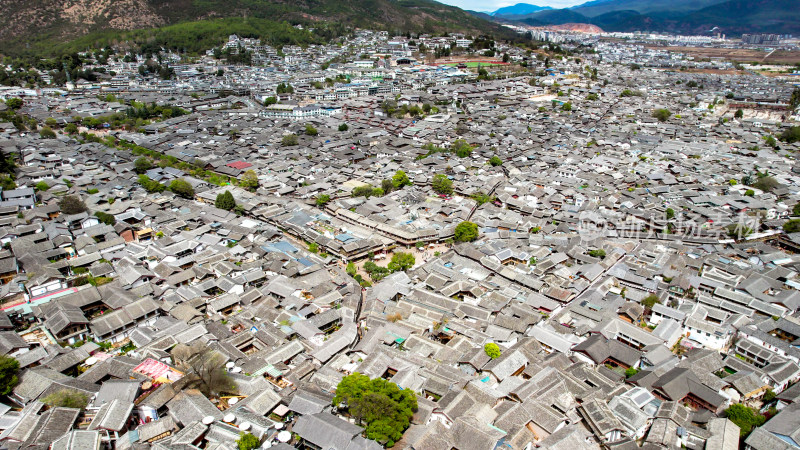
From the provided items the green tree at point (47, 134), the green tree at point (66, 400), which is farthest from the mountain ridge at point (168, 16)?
the green tree at point (66, 400)

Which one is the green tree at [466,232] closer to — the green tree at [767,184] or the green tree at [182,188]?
the green tree at [182,188]

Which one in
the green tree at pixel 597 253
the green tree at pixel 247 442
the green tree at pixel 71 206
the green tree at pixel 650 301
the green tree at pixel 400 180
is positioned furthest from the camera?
the green tree at pixel 400 180

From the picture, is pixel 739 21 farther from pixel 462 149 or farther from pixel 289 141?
pixel 289 141

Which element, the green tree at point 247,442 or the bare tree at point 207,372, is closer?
the green tree at point 247,442

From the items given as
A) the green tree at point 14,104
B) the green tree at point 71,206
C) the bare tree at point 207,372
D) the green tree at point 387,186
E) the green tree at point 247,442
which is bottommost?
the green tree at point 387,186

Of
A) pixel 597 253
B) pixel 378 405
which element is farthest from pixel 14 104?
pixel 597 253

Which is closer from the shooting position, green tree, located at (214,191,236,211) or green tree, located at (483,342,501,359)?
green tree, located at (483,342,501,359)

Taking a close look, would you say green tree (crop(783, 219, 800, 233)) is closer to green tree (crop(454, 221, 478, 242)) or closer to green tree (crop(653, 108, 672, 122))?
green tree (crop(454, 221, 478, 242))

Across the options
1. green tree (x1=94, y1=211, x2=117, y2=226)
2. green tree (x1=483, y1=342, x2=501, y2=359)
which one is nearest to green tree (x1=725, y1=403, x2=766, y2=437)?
green tree (x1=483, y1=342, x2=501, y2=359)
